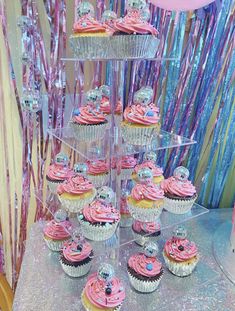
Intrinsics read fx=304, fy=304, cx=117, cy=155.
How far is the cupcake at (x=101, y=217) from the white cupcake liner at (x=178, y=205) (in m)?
0.28

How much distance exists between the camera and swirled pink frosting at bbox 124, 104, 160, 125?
1.00 m

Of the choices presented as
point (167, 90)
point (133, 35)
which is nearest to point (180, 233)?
point (167, 90)

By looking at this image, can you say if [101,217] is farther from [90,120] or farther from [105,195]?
[90,120]

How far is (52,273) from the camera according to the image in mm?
1219

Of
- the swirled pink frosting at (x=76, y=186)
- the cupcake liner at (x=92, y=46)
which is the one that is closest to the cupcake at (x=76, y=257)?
the swirled pink frosting at (x=76, y=186)

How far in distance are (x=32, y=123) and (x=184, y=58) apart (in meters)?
0.76

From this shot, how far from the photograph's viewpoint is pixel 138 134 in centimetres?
103

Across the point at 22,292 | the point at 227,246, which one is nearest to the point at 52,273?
the point at 22,292

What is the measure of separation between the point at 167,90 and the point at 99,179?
0.53m

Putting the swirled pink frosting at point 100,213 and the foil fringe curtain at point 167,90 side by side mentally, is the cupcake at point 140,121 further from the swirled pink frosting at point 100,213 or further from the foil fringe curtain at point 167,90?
the foil fringe curtain at point 167,90

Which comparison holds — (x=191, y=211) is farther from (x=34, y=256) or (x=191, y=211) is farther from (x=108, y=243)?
(x=34, y=256)

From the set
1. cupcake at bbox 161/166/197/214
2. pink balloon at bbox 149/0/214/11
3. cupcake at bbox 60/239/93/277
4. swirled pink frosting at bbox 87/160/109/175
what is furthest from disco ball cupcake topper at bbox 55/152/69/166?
pink balloon at bbox 149/0/214/11

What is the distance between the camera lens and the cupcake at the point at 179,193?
3.86ft

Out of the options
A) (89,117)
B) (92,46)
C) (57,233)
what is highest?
(92,46)
